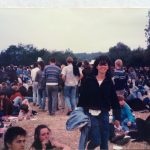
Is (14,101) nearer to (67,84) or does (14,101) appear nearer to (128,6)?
(67,84)

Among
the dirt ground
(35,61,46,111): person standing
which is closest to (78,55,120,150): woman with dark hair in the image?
the dirt ground

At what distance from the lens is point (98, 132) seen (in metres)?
3.25

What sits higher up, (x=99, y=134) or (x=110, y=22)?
(x=110, y=22)

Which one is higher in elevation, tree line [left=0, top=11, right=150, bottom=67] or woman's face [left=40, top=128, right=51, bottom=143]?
tree line [left=0, top=11, right=150, bottom=67]

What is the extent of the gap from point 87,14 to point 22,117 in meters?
0.86

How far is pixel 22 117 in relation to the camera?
3.74 metres

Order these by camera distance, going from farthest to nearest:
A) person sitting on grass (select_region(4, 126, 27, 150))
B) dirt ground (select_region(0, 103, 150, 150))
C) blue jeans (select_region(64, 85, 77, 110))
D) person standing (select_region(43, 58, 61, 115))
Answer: person standing (select_region(43, 58, 61, 115)), blue jeans (select_region(64, 85, 77, 110)), dirt ground (select_region(0, 103, 150, 150)), person sitting on grass (select_region(4, 126, 27, 150))

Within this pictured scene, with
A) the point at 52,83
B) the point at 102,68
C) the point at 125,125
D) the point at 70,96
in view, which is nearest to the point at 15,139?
the point at 102,68

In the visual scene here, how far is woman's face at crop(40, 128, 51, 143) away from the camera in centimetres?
330

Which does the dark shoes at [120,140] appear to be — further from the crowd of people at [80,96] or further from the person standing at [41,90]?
the person standing at [41,90]

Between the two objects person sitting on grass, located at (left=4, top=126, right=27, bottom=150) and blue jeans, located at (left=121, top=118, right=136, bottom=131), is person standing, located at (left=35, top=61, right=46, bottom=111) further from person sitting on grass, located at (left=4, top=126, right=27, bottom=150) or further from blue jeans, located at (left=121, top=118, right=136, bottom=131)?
person sitting on grass, located at (left=4, top=126, right=27, bottom=150)

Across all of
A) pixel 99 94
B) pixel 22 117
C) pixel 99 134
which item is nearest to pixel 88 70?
pixel 99 94

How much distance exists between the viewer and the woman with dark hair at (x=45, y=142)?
329cm

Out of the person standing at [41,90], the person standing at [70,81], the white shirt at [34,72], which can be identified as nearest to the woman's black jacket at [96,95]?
the person standing at [70,81]
